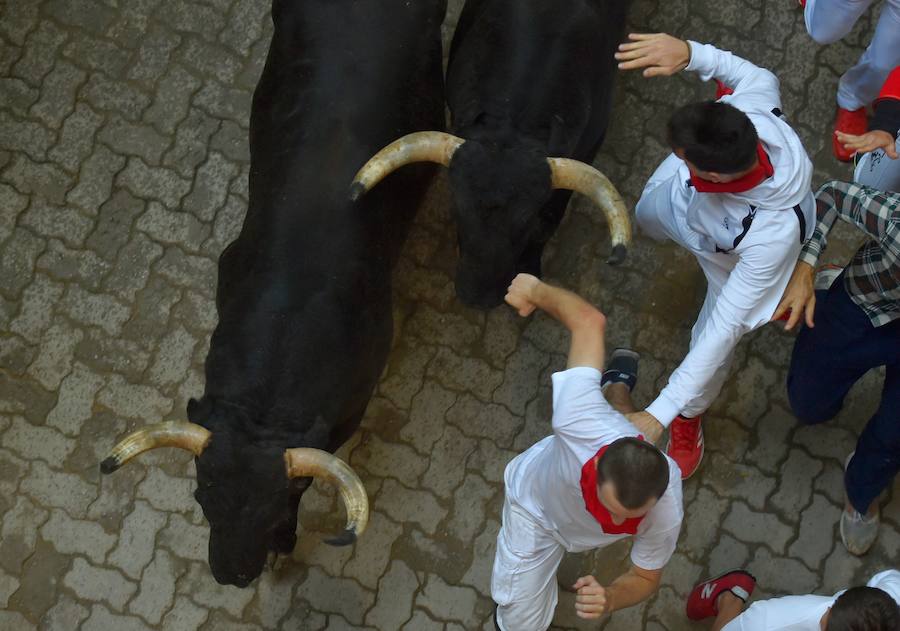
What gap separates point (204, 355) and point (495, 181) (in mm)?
2246

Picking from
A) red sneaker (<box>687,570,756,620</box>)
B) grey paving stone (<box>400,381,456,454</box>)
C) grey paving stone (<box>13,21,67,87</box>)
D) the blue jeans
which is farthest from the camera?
grey paving stone (<box>13,21,67,87</box>)

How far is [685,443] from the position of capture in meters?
5.18

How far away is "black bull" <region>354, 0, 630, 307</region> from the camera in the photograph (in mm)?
4262

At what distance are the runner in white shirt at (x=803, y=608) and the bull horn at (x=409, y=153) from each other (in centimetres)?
247

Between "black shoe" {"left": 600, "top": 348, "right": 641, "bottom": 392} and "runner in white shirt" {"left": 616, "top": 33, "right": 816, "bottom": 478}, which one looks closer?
"runner in white shirt" {"left": 616, "top": 33, "right": 816, "bottom": 478}

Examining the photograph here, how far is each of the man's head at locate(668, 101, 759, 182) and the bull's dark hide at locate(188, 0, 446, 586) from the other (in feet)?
5.24

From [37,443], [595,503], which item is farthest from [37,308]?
[595,503]

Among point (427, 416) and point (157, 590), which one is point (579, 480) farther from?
point (157, 590)

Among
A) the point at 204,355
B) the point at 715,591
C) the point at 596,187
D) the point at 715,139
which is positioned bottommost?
the point at 715,591

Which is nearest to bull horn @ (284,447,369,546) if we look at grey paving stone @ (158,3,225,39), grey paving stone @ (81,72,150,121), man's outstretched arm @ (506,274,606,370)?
man's outstretched arm @ (506,274,606,370)

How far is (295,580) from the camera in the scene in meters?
5.22

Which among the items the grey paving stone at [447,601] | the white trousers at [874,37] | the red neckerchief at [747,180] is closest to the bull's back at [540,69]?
the red neckerchief at [747,180]

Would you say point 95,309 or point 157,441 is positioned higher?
point 157,441

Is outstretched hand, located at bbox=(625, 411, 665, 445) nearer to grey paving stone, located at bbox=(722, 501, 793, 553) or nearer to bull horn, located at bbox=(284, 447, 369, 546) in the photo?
bull horn, located at bbox=(284, 447, 369, 546)
